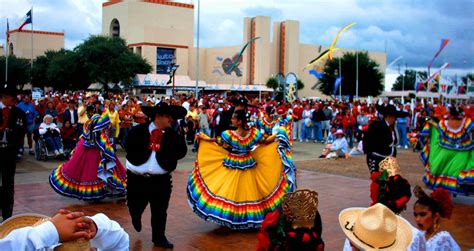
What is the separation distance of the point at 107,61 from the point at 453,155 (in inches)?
1932

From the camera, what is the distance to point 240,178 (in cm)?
718

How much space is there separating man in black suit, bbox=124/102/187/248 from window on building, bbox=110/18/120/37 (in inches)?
2910

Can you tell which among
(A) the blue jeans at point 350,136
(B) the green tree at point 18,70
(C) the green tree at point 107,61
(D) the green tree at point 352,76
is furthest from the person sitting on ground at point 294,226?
(B) the green tree at point 18,70

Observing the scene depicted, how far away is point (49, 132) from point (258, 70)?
2040 inches

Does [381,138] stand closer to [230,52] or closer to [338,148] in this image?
[338,148]

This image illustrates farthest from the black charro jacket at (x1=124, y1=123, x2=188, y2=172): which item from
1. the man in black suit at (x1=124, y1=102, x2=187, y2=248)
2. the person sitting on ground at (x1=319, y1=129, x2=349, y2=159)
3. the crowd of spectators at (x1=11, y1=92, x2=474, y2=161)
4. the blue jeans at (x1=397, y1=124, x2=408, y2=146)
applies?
the blue jeans at (x1=397, y1=124, x2=408, y2=146)

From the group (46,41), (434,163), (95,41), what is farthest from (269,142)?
(46,41)

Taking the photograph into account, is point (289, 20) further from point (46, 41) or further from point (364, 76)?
point (46, 41)

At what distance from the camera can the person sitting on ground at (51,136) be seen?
1421 cm

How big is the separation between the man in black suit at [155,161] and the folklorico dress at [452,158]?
5.43 meters

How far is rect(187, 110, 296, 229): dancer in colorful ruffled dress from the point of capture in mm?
6965

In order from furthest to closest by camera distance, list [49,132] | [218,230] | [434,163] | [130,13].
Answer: [130,13] → [49,132] → [434,163] → [218,230]

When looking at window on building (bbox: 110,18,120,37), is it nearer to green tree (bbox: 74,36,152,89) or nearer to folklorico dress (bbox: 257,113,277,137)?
green tree (bbox: 74,36,152,89)

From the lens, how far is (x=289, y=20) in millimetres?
67250
